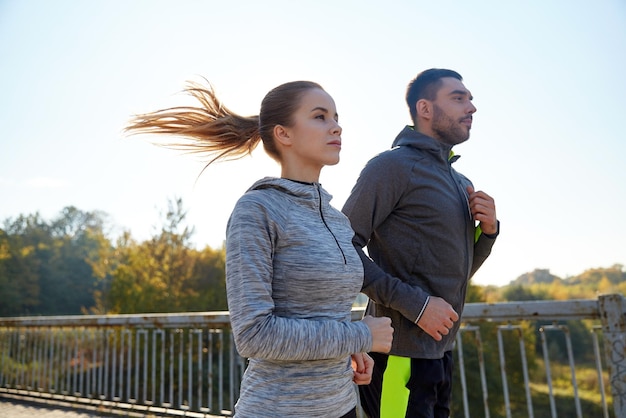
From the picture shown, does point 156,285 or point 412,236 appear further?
point 156,285

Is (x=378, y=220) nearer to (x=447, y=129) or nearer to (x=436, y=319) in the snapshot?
(x=436, y=319)

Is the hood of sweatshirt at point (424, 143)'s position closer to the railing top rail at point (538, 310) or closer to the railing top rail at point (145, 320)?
the railing top rail at point (538, 310)

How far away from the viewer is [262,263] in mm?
1320

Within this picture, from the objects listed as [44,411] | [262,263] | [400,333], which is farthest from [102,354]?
[262,263]

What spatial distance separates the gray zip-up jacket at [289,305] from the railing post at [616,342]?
2047 mm

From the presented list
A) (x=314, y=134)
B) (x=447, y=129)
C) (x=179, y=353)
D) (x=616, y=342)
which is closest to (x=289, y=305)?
(x=314, y=134)

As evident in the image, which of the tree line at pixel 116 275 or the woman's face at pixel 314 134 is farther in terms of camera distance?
the tree line at pixel 116 275

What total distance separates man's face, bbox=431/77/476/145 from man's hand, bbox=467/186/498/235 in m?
0.32

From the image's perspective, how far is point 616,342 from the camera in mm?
2816

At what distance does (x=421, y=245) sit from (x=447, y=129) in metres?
0.62

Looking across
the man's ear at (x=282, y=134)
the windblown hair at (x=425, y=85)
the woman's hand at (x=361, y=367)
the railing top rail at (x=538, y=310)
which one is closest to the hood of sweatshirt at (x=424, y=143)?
the windblown hair at (x=425, y=85)

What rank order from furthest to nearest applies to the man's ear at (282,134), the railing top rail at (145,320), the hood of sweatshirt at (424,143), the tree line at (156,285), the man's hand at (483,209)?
the tree line at (156,285) → the railing top rail at (145,320) → the hood of sweatshirt at (424,143) → the man's hand at (483,209) → the man's ear at (282,134)

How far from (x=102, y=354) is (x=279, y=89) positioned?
216 inches

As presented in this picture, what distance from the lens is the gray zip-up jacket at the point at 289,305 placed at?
1292 mm
